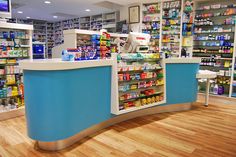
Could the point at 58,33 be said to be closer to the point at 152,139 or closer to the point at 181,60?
the point at 181,60

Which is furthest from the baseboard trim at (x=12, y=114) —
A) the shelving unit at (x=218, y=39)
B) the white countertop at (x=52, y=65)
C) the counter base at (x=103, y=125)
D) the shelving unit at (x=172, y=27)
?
the shelving unit at (x=218, y=39)

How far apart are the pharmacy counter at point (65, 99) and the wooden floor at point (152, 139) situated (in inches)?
9.0

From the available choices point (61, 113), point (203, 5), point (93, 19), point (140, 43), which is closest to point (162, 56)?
point (140, 43)

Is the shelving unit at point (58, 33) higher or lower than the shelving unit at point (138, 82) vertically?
higher

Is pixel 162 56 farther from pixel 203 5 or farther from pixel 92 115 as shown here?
pixel 203 5

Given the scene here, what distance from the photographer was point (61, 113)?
2.65 m

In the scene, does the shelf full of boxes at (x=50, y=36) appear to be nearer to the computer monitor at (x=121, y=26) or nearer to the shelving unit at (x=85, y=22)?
the shelving unit at (x=85, y=22)

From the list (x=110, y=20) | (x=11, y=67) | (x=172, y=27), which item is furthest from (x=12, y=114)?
(x=110, y=20)

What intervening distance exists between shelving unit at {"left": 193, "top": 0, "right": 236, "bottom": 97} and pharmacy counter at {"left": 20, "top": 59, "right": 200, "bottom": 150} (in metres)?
4.22

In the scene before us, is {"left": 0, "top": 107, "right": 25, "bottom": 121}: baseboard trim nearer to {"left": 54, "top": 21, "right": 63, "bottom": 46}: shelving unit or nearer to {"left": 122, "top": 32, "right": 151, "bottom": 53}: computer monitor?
{"left": 122, "top": 32, "right": 151, "bottom": 53}: computer monitor

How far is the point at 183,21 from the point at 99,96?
15.2 feet

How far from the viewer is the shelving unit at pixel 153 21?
7223mm

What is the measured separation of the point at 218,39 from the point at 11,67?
5665 mm

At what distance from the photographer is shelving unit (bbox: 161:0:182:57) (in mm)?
6785
